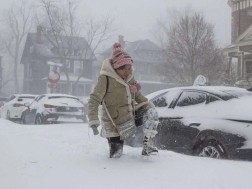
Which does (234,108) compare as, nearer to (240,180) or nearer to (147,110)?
(147,110)

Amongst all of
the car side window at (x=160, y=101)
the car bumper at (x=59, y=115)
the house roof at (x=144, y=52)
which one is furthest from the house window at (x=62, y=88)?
the car side window at (x=160, y=101)

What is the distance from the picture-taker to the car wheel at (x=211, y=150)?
6.25 meters

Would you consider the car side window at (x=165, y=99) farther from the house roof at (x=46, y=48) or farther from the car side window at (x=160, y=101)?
the house roof at (x=46, y=48)

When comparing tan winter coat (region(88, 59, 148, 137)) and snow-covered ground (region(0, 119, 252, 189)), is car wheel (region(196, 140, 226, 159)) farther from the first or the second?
tan winter coat (region(88, 59, 148, 137))

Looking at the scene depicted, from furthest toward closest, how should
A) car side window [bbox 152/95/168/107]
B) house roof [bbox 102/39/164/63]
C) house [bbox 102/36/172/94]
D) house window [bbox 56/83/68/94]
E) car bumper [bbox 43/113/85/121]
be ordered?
1. house roof [bbox 102/39/164/63]
2. house [bbox 102/36/172/94]
3. house window [bbox 56/83/68/94]
4. car bumper [bbox 43/113/85/121]
5. car side window [bbox 152/95/168/107]

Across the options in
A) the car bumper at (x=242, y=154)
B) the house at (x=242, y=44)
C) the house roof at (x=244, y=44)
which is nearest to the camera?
the car bumper at (x=242, y=154)

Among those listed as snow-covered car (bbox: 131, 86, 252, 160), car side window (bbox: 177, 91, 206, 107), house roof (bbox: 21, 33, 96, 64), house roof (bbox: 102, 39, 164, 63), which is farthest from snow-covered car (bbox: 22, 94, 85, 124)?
house roof (bbox: 102, 39, 164, 63)

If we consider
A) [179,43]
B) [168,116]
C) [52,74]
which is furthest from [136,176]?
[179,43]

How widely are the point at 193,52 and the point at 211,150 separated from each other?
19.9 metres

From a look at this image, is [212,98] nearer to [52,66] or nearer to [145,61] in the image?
[52,66]

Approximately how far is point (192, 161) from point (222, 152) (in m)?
1.05

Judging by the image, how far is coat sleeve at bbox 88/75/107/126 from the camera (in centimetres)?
514

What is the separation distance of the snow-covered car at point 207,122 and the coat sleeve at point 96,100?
3.88ft

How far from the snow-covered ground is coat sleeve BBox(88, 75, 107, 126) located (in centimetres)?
50
